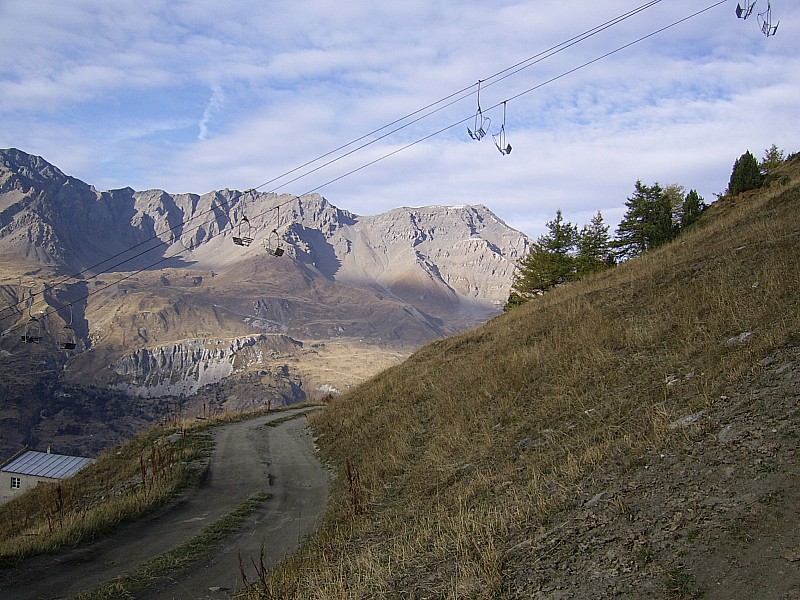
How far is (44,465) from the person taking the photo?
51.8 m

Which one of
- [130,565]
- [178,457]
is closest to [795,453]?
[130,565]

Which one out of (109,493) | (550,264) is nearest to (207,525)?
(109,493)

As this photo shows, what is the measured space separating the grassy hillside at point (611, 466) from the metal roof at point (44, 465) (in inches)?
1656

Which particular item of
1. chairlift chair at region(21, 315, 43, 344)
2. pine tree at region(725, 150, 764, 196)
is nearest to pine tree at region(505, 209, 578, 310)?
pine tree at region(725, 150, 764, 196)

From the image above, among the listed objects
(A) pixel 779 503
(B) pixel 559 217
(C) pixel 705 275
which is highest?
(B) pixel 559 217

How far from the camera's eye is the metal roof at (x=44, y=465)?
49.2 m

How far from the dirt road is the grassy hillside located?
1174mm

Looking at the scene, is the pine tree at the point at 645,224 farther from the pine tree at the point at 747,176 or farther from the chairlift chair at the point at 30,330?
the chairlift chair at the point at 30,330

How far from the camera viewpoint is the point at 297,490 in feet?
54.4

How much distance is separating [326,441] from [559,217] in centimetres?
2994

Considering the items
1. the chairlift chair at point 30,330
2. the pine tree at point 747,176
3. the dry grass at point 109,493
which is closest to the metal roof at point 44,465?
the dry grass at point 109,493

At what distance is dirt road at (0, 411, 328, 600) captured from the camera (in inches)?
356

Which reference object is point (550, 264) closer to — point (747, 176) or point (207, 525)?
point (747, 176)

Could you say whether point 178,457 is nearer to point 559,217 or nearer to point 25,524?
point 25,524
